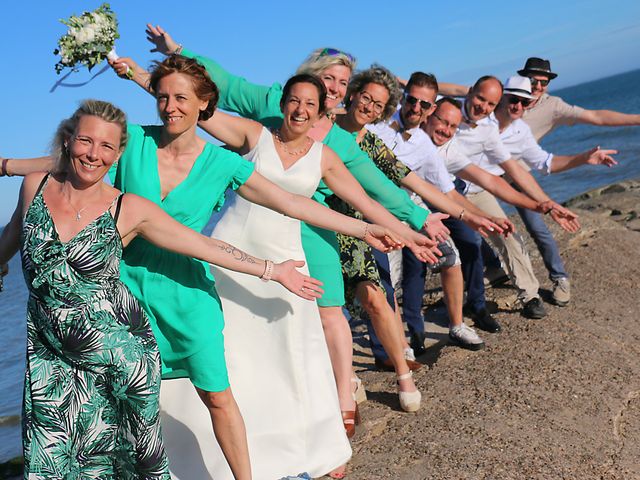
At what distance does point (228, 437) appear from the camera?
3717 millimetres

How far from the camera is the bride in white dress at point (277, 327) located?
428 centimetres

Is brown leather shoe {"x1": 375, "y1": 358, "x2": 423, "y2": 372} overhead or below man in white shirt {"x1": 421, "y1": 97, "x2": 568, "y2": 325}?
below

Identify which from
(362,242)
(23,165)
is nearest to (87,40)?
(23,165)

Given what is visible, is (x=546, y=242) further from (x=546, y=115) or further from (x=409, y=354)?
(x=409, y=354)

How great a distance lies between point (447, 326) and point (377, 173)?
2789 millimetres

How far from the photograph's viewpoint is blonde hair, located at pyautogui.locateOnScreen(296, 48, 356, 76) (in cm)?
471

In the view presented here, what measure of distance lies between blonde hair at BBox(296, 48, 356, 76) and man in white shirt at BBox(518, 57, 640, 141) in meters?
3.07

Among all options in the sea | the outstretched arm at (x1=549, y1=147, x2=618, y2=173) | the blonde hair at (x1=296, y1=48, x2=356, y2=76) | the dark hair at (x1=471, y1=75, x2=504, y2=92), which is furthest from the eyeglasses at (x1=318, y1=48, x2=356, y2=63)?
the outstretched arm at (x1=549, y1=147, x2=618, y2=173)

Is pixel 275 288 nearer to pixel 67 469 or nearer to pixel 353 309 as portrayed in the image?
pixel 353 309

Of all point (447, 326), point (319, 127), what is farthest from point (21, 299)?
point (319, 127)

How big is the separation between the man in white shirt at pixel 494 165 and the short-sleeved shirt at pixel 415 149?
0.90m

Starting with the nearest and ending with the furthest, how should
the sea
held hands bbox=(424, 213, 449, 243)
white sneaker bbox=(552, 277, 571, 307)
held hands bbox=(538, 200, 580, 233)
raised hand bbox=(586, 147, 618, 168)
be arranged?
held hands bbox=(424, 213, 449, 243) < held hands bbox=(538, 200, 580, 233) < raised hand bbox=(586, 147, 618, 168) < white sneaker bbox=(552, 277, 571, 307) < the sea

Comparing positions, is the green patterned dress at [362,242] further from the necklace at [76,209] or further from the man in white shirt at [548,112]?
the man in white shirt at [548,112]

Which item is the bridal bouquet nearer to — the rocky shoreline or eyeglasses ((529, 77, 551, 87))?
the rocky shoreline
